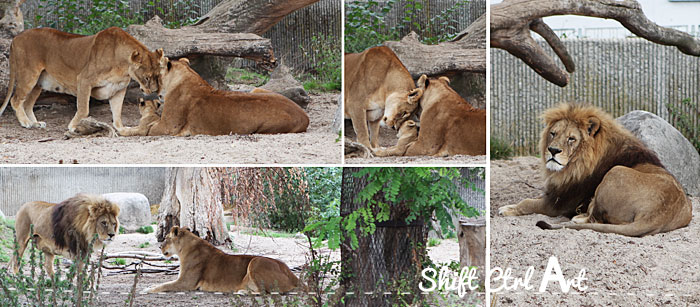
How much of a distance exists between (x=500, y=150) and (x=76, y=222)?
549 centimetres

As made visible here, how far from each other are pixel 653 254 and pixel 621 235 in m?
0.34

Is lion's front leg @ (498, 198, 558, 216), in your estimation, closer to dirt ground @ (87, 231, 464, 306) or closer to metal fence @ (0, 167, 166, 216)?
dirt ground @ (87, 231, 464, 306)

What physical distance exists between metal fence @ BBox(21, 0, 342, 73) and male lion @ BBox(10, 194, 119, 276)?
1.21 meters

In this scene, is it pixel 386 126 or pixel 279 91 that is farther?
pixel 279 91

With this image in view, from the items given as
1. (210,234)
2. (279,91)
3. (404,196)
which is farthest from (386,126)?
(210,234)

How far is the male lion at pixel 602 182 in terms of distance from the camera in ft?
15.8

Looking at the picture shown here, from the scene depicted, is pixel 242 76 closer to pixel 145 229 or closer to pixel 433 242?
pixel 145 229

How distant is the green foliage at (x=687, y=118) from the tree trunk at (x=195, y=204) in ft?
20.4

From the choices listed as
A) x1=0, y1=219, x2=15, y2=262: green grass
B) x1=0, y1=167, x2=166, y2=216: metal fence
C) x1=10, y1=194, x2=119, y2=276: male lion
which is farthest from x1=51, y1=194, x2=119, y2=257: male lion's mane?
x1=0, y1=219, x2=15, y2=262: green grass

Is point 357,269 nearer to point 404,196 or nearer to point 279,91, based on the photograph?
point 404,196

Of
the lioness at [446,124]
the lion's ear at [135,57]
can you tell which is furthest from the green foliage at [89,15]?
the lioness at [446,124]

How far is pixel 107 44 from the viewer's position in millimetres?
3984

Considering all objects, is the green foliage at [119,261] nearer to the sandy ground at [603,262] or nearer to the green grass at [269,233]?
the green grass at [269,233]

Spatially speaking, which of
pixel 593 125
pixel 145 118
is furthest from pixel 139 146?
pixel 593 125
